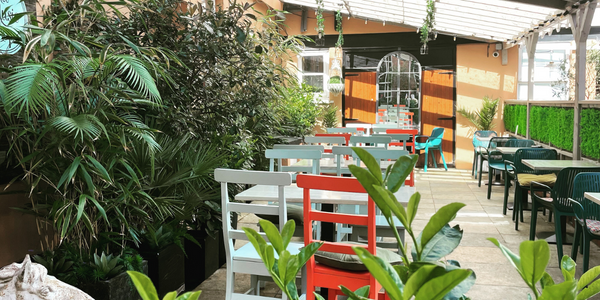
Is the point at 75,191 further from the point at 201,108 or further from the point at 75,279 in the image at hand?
the point at 201,108

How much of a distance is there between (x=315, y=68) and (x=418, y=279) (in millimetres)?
12641

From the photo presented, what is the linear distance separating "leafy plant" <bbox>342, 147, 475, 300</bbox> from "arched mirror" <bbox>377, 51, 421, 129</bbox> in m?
12.0

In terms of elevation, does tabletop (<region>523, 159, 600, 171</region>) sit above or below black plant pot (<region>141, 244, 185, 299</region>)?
above

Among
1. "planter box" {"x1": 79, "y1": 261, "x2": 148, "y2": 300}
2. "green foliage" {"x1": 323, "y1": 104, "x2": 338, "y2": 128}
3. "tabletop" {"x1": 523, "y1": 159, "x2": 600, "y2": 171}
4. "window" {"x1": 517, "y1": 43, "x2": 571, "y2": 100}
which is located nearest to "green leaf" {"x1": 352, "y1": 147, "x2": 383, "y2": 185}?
"planter box" {"x1": 79, "y1": 261, "x2": 148, "y2": 300}

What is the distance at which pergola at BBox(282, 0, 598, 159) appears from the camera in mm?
6742

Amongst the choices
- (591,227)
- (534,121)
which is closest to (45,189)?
(591,227)

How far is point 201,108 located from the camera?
4.66 m

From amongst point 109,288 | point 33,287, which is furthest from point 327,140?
point 33,287

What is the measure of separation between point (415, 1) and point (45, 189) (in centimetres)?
824

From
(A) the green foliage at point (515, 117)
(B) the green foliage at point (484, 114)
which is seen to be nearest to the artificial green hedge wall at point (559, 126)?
(A) the green foliage at point (515, 117)

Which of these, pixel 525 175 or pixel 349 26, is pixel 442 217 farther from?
pixel 349 26

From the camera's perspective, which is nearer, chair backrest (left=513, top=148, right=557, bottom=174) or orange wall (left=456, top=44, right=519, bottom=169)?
chair backrest (left=513, top=148, right=557, bottom=174)

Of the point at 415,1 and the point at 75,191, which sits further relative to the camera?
the point at 415,1

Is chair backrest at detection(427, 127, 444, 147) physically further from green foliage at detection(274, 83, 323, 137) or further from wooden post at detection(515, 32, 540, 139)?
green foliage at detection(274, 83, 323, 137)
